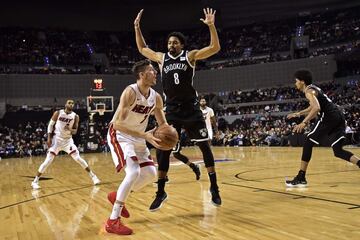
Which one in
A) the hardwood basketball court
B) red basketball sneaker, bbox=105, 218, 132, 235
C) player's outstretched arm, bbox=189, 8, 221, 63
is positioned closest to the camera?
the hardwood basketball court

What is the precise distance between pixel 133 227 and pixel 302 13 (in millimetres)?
35474

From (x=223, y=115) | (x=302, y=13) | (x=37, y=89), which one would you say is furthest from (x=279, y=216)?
(x=302, y=13)

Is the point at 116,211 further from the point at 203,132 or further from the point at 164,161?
the point at 203,132

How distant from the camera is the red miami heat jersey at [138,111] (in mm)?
4469

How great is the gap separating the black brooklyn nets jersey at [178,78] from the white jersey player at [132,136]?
0.69 m

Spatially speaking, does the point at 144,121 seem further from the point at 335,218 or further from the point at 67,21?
the point at 67,21

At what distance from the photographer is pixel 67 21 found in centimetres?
3803

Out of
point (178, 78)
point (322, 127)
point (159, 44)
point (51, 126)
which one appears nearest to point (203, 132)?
point (178, 78)

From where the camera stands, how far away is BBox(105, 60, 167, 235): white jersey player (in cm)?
422

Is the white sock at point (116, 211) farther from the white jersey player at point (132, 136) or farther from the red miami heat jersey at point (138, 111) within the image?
the red miami heat jersey at point (138, 111)

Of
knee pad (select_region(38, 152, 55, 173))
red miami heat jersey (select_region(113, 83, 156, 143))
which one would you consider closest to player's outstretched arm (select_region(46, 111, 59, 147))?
knee pad (select_region(38, 152, 55, 173))

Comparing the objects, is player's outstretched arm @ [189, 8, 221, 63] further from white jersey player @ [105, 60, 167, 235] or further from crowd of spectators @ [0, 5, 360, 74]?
crowd of spectators @ [0, 5, 360, 74]

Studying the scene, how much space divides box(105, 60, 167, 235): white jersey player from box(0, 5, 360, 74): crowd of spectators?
1117 inches

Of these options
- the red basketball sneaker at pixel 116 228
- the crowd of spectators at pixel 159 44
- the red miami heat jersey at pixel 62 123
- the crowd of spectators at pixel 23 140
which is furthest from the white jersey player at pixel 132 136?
the crowd of spectators at pixel 159 44
